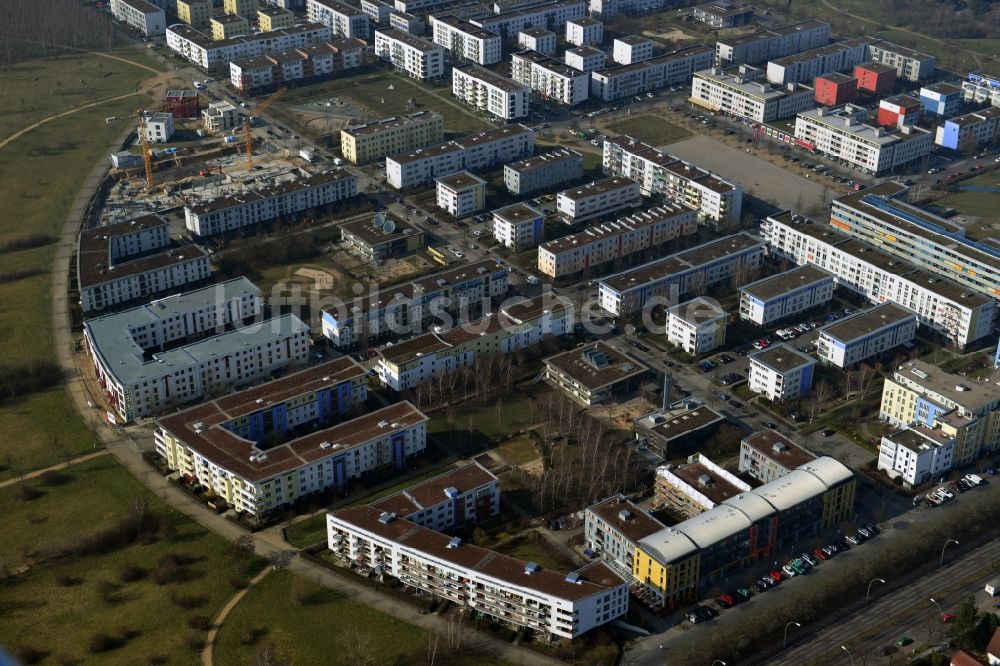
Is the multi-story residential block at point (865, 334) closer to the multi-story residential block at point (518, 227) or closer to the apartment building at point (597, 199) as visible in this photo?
the apartment building at point (597, 199)

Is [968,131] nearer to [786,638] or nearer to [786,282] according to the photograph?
[786,282]

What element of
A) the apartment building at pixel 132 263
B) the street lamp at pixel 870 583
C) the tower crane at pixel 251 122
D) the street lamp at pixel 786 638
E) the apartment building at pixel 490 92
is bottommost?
the street lamp at pixel 786 638

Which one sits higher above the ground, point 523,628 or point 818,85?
point 818,85

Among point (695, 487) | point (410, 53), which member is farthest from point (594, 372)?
point (410, 53)

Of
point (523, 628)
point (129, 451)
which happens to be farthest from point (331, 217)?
point (523, 628)

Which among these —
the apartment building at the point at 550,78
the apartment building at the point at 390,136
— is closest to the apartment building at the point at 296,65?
the apartment building at the point at 390,136

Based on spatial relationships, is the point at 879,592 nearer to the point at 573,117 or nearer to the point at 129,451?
the point at 129,451
